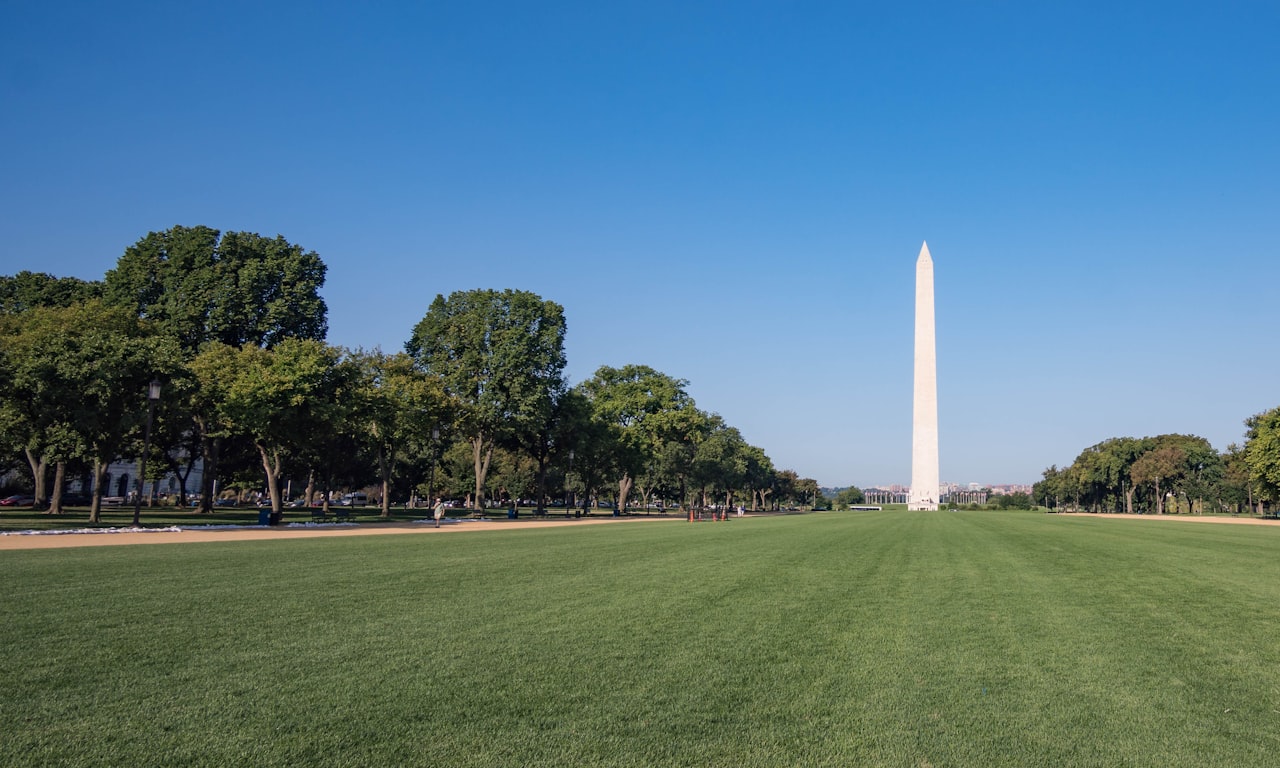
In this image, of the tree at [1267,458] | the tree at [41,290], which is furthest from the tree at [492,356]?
the tree at [1267,458]

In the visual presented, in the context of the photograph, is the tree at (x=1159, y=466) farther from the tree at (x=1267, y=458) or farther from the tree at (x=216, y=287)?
the tree at (x=216, y=287)

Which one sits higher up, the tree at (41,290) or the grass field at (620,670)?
the tree at (41,290)

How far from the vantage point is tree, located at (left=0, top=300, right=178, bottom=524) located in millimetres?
33875

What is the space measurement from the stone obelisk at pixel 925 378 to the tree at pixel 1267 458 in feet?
100

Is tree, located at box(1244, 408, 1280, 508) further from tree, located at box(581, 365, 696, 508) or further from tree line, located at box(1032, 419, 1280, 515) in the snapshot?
tree, located at box(581, 365, 696, 508)

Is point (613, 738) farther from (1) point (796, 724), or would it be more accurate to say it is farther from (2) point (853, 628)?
(2) point (853, 628)

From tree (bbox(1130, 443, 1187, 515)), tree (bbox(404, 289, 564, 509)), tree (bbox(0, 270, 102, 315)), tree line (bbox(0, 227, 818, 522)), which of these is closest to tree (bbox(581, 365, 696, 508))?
tree line (bbox(0, 227, 818, 522))

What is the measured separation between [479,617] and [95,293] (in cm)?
5867

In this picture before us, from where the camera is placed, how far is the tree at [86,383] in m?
33.9

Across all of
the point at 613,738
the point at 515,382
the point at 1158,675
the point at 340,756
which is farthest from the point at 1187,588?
the point at 515,382

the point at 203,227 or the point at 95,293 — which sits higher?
the point at 203,227

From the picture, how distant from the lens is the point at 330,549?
77.2 feet

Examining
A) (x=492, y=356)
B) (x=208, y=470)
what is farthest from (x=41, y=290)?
(x=492, y=356)

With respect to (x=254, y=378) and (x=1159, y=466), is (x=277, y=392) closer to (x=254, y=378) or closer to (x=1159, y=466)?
(x=254, y=378)
